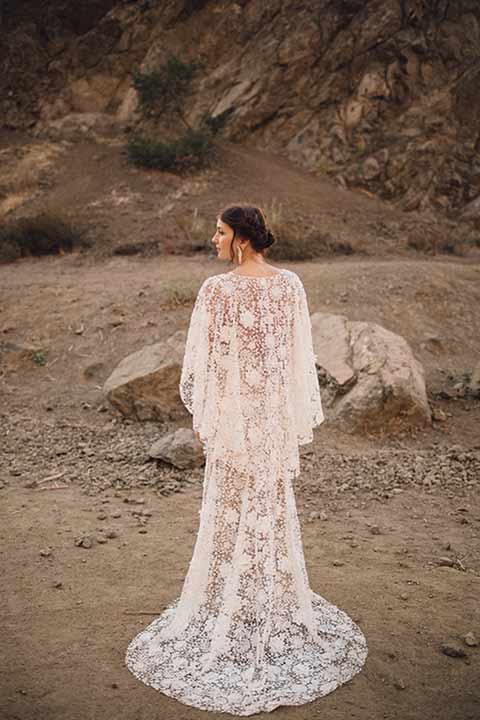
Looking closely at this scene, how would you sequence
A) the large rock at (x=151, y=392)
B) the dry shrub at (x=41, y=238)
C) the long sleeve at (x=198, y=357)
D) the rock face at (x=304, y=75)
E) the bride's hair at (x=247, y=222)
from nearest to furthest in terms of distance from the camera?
the bride's hair at (x=247, y=222), the long sleeve at (x=198, y=357), the large rock at (x=151, y=392), the dry shrub at (x=41, y=238), the rock face at (x=304, y=75)

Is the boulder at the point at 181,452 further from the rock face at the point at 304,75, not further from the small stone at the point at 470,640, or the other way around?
the rock face at the point at 304,75

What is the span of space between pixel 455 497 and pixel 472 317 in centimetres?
513

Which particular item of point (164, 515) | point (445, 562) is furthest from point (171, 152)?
point (445, 562)

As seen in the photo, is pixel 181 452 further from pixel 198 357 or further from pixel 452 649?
pixel 452 649

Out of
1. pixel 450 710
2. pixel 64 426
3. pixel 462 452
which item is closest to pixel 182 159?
pixel 64 426

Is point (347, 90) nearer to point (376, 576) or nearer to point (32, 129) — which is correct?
point (32, 129)

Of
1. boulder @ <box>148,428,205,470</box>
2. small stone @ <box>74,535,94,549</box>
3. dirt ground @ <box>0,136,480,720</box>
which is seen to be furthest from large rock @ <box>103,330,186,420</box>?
small stone @ <box>74,535,94,549</box>

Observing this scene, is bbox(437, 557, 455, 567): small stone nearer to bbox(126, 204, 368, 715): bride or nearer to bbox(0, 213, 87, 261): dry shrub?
bbox(126, 204, 368, 715): bride

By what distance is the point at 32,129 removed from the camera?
65.8 ft

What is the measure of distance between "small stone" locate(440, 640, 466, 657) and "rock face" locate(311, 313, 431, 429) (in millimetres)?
3472

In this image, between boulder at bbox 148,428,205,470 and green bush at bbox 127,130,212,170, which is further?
green bush at bbox 127,130,212,170

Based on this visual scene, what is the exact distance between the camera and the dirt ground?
3.32 m

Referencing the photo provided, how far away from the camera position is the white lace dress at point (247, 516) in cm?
329

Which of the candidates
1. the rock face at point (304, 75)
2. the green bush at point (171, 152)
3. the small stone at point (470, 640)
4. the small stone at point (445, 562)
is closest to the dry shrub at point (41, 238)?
the green bush at point (171, 152)
